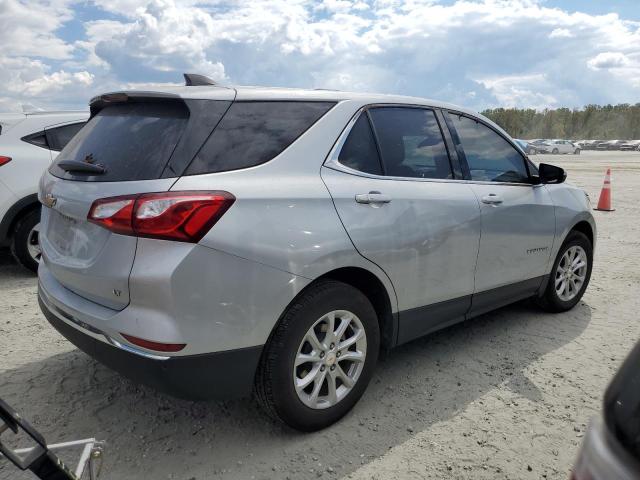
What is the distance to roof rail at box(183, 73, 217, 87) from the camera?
2.90 m

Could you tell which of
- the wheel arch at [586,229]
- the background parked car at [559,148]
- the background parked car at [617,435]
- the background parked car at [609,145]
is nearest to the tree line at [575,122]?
the background parked car at [609,145]

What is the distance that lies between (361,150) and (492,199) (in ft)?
3.93

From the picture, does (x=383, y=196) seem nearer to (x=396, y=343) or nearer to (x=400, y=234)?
(x=400, y=234)

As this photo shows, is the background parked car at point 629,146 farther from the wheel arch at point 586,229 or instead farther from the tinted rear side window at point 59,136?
the tinted rear side window at point 59,136

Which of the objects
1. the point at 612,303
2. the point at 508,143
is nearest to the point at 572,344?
the point at 612,303

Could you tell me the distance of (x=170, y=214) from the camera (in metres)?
2.19

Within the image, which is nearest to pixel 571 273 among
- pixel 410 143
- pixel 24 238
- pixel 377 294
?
pixel 410 143

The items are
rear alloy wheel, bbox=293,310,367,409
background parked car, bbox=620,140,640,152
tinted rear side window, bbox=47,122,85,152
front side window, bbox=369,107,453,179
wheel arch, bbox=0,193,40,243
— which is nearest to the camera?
rear alloy wheel, bbox=293,310,367,409

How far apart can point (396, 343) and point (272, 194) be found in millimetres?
1278

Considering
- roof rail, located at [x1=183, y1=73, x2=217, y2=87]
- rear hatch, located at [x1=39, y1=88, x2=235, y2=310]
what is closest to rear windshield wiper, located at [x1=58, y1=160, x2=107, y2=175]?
rear hatch, located at [x1=39, y1=88, x2=235, y2=310]

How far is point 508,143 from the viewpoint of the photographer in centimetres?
408

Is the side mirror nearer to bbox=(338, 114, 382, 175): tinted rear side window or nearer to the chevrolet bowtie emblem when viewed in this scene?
bbox=(338, 114, 382, 175): tinted rear side window

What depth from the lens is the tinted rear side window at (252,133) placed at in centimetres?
236

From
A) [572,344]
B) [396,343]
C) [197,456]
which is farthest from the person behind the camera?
[572,344]
